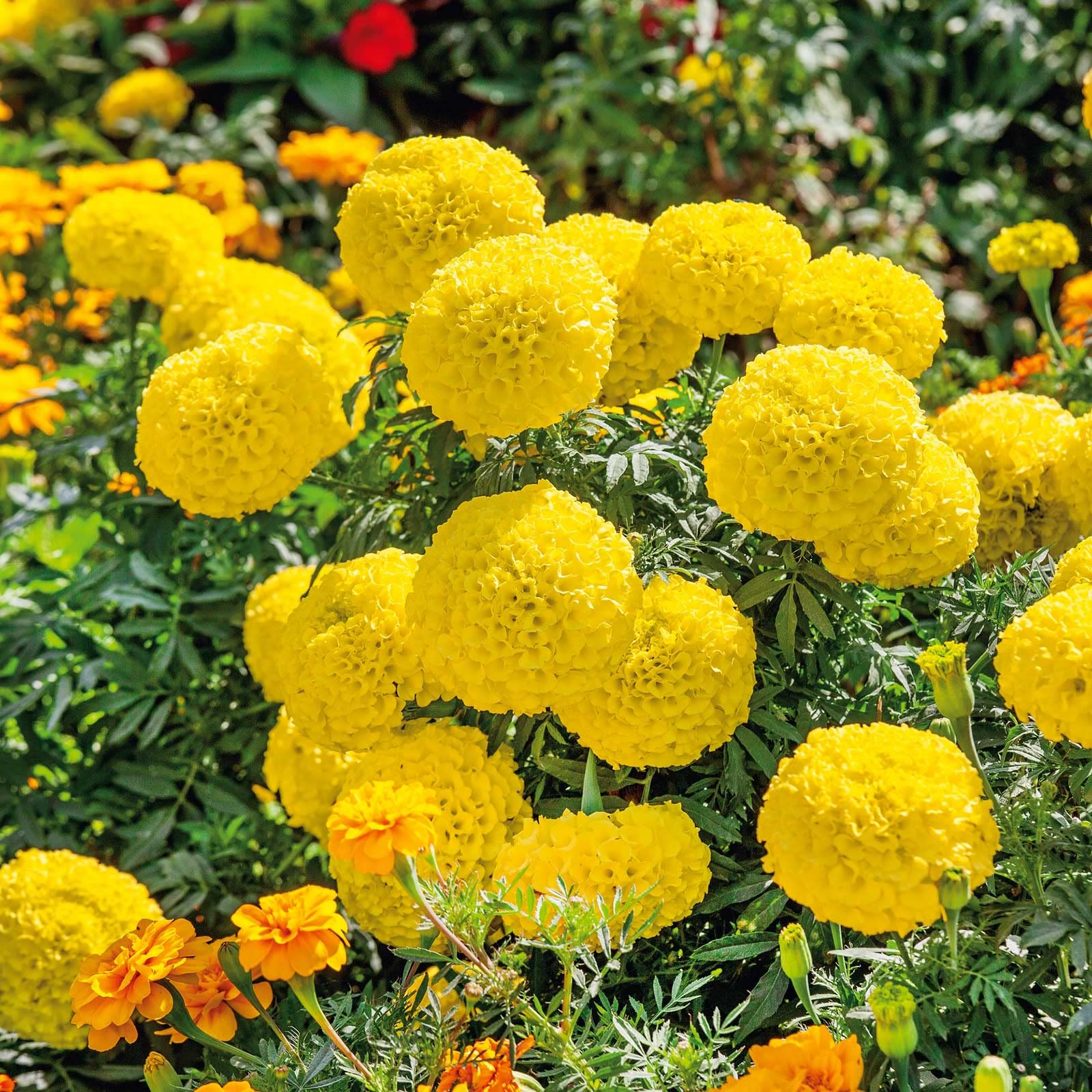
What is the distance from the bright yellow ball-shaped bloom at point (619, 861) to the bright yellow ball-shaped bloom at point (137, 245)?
4.82 ft

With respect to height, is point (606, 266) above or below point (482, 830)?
above

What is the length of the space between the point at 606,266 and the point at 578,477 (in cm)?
32

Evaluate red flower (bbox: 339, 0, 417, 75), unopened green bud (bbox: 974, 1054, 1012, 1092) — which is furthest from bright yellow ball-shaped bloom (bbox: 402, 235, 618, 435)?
red flower (bbox: 339, 0, 417, 75)

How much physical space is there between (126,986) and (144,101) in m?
4.26

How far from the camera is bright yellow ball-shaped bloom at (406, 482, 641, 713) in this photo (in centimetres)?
142

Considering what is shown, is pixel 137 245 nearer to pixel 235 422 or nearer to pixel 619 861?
pixel 235 422

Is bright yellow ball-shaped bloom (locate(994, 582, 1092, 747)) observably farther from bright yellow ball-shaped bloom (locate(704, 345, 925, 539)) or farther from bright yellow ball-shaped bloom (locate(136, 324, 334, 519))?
bright yellow ball-shaped bloom (locate(136, 324, 334, 519))

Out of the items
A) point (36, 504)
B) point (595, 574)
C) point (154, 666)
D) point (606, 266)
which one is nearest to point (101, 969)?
point (595, 574)

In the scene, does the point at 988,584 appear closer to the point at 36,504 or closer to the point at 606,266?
the point at 606,266

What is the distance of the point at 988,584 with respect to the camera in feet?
5.62

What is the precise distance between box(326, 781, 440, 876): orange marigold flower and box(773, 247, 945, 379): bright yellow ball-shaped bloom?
77cm

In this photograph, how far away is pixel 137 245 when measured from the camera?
2.50 meters

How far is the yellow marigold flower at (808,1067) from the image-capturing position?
1.22 m

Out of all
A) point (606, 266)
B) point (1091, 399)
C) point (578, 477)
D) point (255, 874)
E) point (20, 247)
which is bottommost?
point (255, 874)
